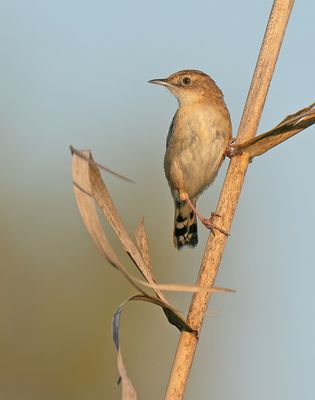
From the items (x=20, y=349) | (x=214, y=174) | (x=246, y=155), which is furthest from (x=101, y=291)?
(x=246, y=155)

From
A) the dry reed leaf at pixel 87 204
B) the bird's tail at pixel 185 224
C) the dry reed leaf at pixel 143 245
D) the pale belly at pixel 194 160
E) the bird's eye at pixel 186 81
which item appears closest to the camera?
the dry reed leaf at pixel 87 204

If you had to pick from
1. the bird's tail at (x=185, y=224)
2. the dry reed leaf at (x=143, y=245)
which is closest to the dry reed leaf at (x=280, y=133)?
the dry reed leaf at (x=143, y=245)

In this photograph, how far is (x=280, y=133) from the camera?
2.76 meters

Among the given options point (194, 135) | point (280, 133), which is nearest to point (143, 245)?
point (280, 133)

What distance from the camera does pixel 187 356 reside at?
8.23 ft

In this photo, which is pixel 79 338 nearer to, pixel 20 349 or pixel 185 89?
pixel 20 349

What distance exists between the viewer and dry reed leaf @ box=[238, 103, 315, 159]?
8.97ft

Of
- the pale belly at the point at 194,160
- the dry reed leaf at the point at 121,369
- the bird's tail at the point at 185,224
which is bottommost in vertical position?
the dry reed leaf at the point at 121,369

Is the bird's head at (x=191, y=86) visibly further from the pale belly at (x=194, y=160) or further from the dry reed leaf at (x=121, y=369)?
the dry reed leaf at (x=121, y=369)

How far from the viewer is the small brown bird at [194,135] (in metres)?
5.54

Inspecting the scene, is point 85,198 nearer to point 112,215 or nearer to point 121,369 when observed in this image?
point 112,215

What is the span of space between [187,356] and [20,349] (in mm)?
4492

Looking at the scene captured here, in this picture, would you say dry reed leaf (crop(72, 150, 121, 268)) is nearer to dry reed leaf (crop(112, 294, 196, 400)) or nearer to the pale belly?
dry reed leaf (crop(112, 294, 196, 400))

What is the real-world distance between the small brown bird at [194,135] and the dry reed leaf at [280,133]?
8.36ft
